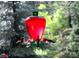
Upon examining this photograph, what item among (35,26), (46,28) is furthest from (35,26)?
(46,28)

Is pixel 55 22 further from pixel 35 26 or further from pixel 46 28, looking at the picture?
pixel 35 26

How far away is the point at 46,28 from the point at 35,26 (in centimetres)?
14

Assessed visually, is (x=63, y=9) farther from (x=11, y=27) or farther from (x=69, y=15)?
(x=11, y=27)

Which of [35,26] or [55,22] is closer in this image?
[35,26]

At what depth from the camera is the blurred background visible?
2.62 metres

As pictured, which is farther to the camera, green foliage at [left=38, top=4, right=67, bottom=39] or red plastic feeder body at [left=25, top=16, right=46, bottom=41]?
green foliage at [left=38, top=4, right=67, bottom=39]

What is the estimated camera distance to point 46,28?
8.57 feet

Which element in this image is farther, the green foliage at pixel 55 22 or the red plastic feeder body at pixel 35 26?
the green foliage at pixel 55 22

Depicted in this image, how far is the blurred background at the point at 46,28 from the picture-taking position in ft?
8.58

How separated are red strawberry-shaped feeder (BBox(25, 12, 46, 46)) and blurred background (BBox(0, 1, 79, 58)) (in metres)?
0.05

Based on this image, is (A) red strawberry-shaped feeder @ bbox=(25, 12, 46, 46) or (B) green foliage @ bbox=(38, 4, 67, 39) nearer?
(A) red strawberry-shaped feeder @ bbox=(25, 12, 46, 46)

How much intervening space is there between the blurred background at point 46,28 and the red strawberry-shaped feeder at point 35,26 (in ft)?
0.17

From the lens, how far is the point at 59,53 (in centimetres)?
263

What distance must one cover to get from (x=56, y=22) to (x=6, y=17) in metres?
0.45
